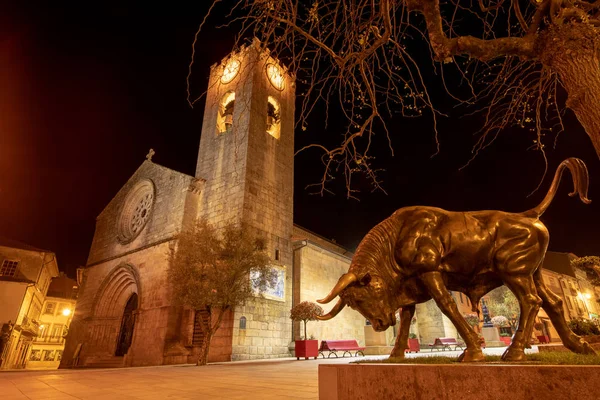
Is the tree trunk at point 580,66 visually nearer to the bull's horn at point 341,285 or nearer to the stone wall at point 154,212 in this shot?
the bull's horn at point 341,285

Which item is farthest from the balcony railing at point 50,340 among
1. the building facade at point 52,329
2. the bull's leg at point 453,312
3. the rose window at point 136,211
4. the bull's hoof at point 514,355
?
the bull's hoof at point 514,355

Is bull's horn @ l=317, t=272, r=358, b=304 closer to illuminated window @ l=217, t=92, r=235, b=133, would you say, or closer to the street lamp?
illuminated window @ l=217, t=92, r=235, b=133

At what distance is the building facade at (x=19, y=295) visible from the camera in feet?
77.6

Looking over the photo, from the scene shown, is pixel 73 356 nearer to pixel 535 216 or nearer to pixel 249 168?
pixel 249 168

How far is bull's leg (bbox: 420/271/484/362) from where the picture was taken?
2.40 metres

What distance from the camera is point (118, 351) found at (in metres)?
17.3

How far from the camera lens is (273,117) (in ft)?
65.5

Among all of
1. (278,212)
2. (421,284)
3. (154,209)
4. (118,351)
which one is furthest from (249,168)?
(421,284)

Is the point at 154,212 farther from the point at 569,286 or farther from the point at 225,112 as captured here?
the point at 569,286

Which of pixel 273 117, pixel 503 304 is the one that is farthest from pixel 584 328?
pixel 503 304

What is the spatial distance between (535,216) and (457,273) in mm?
832

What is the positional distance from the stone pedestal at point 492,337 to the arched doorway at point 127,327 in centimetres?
1898

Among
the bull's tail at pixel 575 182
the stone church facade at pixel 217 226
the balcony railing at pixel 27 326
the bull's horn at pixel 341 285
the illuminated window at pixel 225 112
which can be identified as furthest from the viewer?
the balcony railing at pixel 27 326

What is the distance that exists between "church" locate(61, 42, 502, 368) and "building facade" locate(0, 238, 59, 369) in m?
7.54
